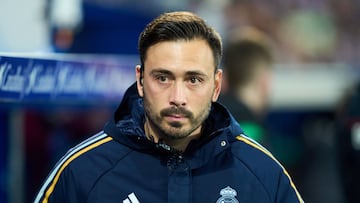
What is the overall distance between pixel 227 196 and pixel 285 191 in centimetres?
20

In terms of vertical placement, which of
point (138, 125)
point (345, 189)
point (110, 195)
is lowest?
point (345, 189)

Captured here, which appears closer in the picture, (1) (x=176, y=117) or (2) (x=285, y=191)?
(1) (x=176, y=117)

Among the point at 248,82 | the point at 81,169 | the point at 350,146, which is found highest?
the point at 248,82

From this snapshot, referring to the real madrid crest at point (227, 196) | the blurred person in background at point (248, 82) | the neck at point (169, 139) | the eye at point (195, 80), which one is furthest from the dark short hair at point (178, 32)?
the blurred person in background at point (248, 82)

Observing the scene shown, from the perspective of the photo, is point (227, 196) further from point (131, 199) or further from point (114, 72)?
point (114, 72)

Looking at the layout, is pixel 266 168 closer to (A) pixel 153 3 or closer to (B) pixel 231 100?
(B) pixel 231 100

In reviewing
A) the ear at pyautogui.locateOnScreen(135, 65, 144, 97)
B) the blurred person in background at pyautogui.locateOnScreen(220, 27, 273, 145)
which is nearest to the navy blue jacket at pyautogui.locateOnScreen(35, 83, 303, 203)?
the ear at pyautogui.locateOnScreen(135, 65, 144, 97)

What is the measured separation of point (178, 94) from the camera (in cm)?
310

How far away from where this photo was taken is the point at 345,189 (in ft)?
17.5

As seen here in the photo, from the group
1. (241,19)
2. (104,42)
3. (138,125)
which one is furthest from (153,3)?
(138,125)

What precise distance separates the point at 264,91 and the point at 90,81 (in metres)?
1.57

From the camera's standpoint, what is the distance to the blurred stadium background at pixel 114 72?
3.92m

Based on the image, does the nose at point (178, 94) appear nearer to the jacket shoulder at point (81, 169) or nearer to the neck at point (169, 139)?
the neck at point (169, 139)

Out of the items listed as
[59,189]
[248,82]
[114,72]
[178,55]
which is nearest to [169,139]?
[178,55]
